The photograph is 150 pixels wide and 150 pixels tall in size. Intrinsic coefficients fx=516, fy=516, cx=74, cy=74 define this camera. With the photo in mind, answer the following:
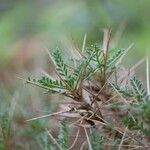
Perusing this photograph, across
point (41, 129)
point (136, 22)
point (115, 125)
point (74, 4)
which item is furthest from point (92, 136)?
point (74, 4)

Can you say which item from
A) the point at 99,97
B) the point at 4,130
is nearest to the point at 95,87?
the point at 99,97

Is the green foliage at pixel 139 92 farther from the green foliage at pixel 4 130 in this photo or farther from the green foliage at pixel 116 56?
the green foliage at pixel 4 130

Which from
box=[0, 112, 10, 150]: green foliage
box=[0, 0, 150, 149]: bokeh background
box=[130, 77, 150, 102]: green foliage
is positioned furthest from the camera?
box=[0, 0, 150, 149]: bokeh background

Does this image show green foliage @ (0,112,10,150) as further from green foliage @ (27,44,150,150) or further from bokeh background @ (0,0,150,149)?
bokeh background @ (0,0,150,149)

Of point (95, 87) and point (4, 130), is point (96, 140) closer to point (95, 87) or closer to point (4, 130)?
point (95, 87)

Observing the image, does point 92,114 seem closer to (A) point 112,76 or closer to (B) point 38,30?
(A) point 112,76

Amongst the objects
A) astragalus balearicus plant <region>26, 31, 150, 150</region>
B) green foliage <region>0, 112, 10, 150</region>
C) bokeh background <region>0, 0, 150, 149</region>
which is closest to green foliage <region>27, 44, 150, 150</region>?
astragalus balearicus plant <region>26, 31, 150, 150</region>

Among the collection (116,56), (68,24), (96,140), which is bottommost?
(96,140)
